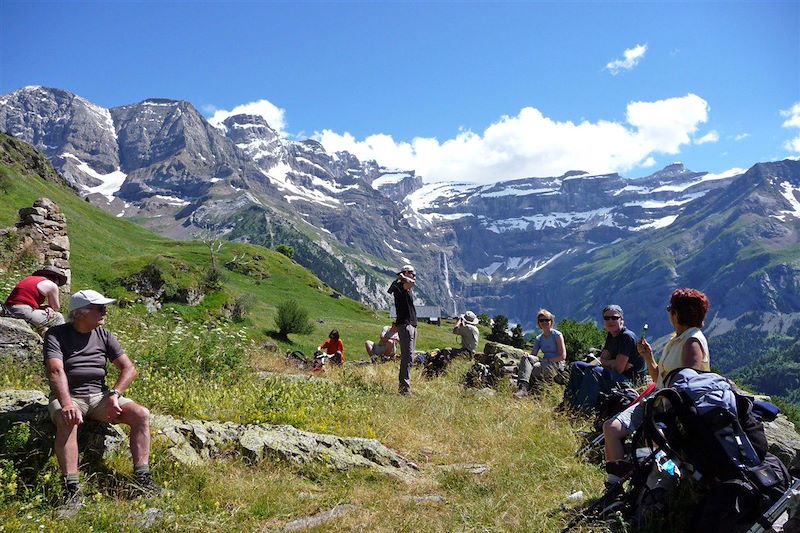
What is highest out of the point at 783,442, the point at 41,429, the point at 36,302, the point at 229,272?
the point at 36,302

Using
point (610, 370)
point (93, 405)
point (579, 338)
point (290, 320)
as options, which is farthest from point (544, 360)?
point (579, 338)

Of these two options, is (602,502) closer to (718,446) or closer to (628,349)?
(718,446)

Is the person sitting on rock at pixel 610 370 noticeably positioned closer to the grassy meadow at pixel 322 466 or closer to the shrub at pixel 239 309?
the grassy meadow at pixel 322 466

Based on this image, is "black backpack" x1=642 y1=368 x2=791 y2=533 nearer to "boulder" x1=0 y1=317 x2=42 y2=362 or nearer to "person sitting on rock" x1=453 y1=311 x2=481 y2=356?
"boulder" x1=0 y1=317 x2=42 y2=362

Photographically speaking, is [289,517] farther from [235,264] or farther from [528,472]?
[235,264]

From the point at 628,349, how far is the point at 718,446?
18.1 feet

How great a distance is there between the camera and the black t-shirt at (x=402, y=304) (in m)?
12.0

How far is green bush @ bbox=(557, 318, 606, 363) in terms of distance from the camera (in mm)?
44031

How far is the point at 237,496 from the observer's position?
6016 mm

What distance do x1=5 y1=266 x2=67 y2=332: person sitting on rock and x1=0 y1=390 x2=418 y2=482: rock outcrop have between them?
3.87 metres

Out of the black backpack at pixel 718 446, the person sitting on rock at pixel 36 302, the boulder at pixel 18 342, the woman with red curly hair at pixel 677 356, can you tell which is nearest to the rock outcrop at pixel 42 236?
the person sitting on rock at pixel 36 302

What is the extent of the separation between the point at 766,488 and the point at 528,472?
3095 millimetres

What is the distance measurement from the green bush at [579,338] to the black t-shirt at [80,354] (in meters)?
39.3

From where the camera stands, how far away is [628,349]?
10.1m
